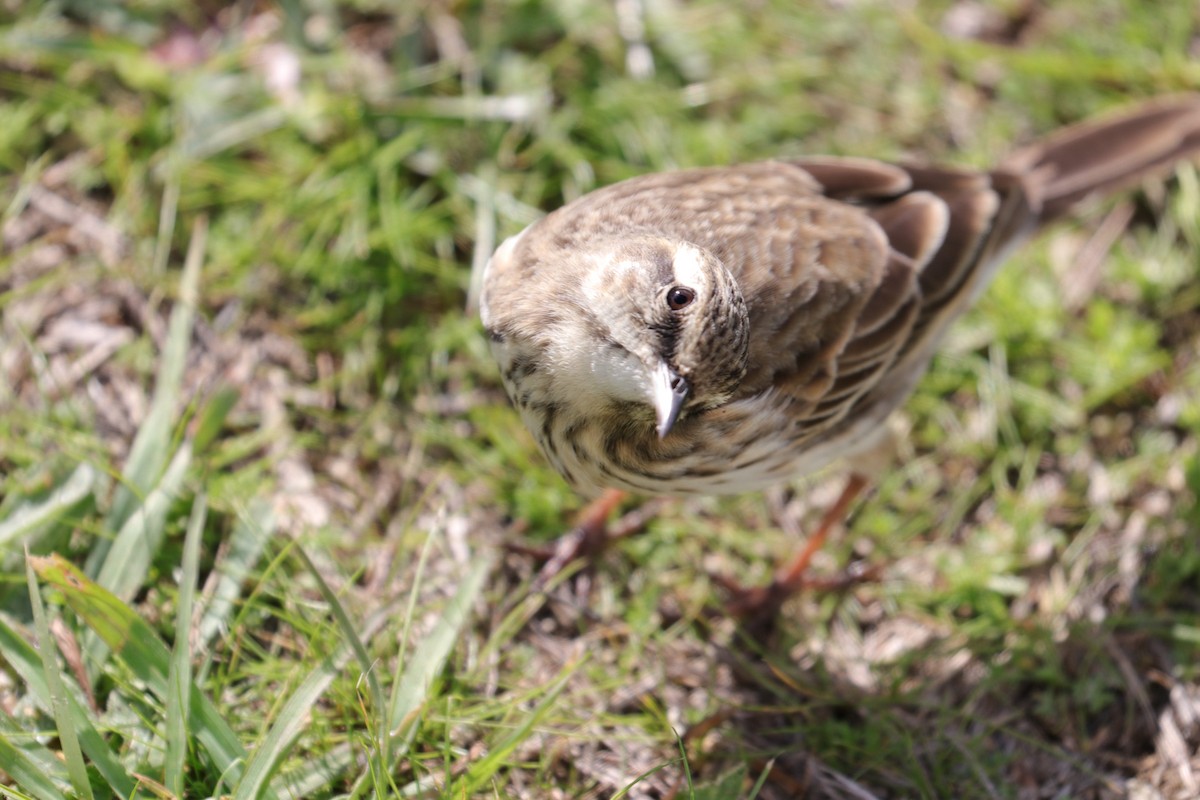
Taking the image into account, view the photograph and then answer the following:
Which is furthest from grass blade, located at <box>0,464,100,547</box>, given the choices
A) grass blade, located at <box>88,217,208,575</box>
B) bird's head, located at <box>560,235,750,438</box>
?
bird's head, located at <box>560,235,750,438</box>

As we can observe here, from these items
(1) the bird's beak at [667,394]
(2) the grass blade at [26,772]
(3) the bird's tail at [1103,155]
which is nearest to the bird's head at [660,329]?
(1) the bird's beak at [667,394]

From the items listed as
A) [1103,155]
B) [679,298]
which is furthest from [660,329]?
[1103,155]

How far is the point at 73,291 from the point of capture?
504 centimetres

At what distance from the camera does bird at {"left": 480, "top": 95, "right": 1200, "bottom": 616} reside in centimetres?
346

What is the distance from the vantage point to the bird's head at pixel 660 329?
333 cm

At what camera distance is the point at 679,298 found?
10.9 ft

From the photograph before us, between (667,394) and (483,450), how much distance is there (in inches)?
75.0

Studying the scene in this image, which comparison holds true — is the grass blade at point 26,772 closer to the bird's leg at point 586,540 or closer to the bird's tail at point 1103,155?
the bird's leg at point 586,540

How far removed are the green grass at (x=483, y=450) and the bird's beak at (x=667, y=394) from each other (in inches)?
40.7

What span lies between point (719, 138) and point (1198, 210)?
2354mm

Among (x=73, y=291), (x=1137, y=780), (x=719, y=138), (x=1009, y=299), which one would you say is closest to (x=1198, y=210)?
(x=1009, y=299)

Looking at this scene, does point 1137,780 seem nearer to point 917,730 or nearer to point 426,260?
point 917,730

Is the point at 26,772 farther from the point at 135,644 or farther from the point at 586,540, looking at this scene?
the point at 586,540

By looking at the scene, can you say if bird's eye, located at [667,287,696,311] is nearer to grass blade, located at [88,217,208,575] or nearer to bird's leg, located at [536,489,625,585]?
bird's leg, located at [536,489,625,585]
